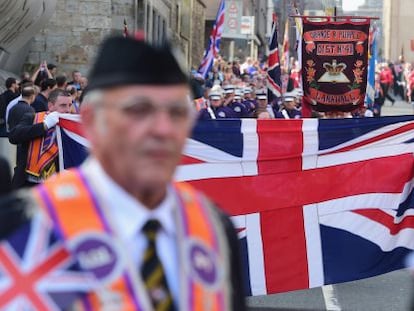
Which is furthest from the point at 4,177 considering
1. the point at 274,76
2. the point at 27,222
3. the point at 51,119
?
the point at 274,76

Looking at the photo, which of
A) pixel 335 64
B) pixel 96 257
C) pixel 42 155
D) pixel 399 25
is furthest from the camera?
pixel 399 25

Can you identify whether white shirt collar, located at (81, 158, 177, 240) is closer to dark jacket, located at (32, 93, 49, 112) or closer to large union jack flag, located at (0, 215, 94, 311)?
large union jack flag, located at (0, 215, 94, 311)

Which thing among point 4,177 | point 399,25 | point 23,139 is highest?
point 4,177

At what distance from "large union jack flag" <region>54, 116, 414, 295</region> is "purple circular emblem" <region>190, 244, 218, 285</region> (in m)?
5.01

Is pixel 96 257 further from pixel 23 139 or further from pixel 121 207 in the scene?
pixel 23 139

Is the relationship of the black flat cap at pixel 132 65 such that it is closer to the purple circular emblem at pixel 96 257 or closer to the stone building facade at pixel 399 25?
the purple circular emblem at pixel 96 257

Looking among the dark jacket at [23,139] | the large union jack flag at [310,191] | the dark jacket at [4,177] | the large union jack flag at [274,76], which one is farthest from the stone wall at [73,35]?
the dark jacket at [4,177]

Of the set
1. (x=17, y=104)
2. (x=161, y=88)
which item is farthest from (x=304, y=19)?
(x=161, y=88)

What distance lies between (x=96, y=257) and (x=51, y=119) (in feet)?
19.1

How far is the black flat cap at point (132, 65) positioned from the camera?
223cm

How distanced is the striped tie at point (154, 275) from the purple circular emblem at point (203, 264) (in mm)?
85

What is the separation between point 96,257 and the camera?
217cm

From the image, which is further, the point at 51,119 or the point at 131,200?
the point at 51,119

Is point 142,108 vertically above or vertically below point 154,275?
above
